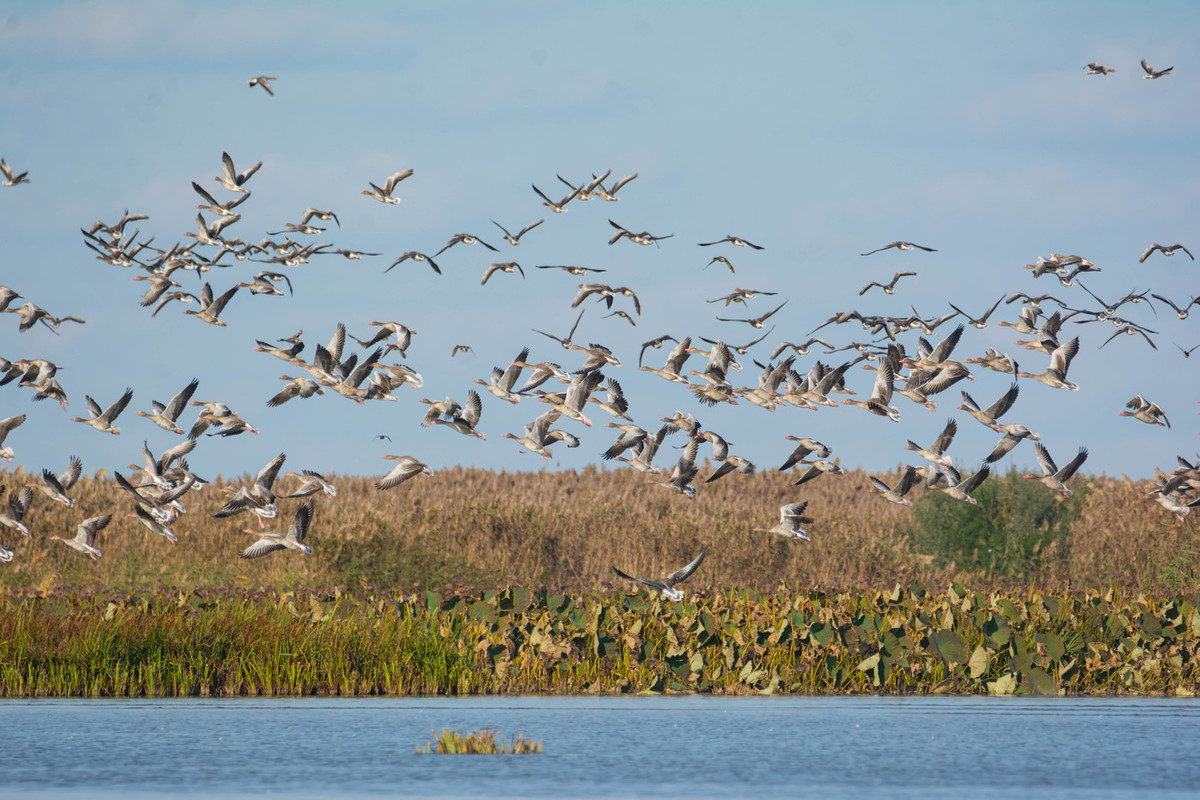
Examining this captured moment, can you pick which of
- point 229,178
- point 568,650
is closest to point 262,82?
point 229,178

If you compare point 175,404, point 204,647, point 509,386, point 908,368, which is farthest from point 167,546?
point 908,368

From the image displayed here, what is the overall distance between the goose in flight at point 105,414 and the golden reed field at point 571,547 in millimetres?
3974

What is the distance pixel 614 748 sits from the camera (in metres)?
13.7

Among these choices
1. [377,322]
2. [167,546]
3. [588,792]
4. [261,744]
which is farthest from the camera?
[167,546]

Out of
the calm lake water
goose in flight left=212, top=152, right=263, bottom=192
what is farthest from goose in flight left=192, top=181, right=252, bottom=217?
the calm lake water

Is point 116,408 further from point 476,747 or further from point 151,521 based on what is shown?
point 476,747

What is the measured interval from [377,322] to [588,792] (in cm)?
1649

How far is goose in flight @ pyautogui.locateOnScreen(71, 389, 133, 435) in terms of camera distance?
24.7 meters

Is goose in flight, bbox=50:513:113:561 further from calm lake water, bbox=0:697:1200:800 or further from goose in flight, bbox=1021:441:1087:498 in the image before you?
goose in flight, bbox=1021:441:1087:498

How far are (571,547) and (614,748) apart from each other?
62.4 feet

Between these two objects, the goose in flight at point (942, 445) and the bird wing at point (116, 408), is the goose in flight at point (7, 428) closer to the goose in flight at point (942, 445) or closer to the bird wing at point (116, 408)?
the bird wing at point (116, 408)

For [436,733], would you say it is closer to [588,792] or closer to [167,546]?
[588,792]

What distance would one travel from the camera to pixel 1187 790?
1145cm

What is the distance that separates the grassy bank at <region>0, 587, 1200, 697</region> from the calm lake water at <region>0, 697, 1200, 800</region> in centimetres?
92
